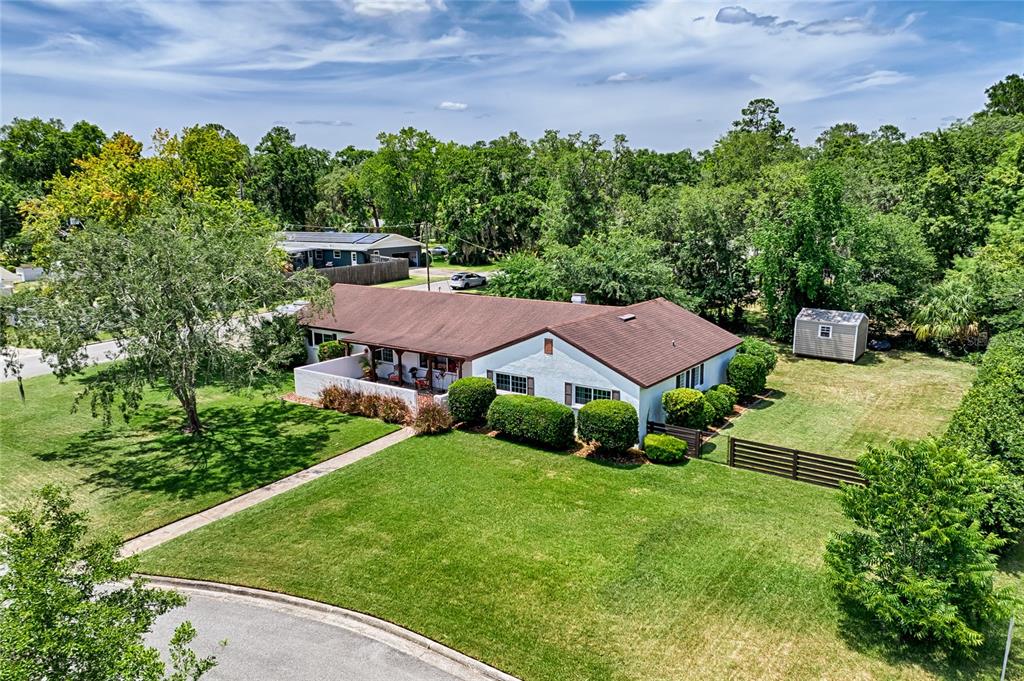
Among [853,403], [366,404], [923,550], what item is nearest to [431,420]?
[366,404]

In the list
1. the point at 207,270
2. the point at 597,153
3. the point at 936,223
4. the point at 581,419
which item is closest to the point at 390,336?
the point at 207,270

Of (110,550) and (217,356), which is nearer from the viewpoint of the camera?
(110,550)

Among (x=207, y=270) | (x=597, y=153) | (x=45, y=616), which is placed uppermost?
(x=597, y=153)

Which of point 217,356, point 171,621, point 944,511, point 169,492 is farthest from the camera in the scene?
point 217,356

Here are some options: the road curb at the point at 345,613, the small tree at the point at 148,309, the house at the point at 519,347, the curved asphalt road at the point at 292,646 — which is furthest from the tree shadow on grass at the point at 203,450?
the curved asphalt road at the point at 292,646

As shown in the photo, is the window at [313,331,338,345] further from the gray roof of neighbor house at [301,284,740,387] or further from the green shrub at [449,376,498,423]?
the green shrub at [449,376,498,423]

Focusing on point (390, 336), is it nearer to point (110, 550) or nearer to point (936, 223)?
point (110, 550)

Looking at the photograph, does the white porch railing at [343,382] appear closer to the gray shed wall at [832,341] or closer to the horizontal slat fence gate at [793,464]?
the horizontal slat fence gate at [793,464]
